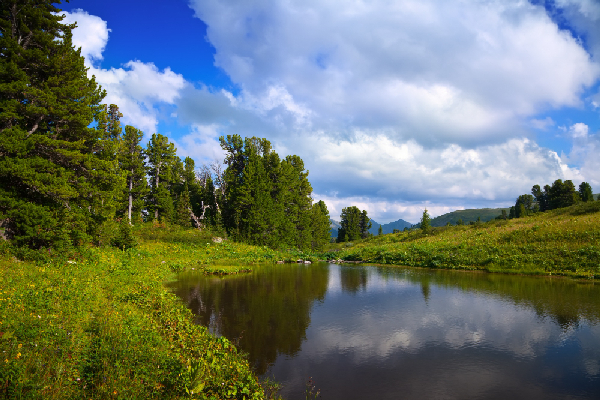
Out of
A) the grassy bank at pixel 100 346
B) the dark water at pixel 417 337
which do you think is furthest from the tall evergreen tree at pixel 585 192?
the grassy bank at pixel 100 346

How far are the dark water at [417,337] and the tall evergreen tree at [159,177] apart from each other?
124 feet

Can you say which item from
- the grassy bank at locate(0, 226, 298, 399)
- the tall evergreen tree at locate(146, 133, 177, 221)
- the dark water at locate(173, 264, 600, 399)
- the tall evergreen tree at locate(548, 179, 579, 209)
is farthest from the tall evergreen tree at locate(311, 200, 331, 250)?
the tall evergreen tree at locate(548, 179, 579, 209)

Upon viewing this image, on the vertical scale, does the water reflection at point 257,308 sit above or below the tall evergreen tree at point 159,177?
below

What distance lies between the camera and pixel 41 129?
1964 centimetres

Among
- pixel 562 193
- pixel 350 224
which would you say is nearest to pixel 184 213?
pixel 350 224

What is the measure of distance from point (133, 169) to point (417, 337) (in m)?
51.4

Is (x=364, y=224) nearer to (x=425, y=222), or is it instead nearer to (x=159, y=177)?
(x=425, y=222)

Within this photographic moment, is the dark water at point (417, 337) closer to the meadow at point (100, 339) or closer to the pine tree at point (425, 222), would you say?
the meadow at point (100, 339)

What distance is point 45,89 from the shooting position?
61.5ft

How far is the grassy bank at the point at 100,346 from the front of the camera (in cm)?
577

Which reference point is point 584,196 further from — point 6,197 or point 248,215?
point 6,197

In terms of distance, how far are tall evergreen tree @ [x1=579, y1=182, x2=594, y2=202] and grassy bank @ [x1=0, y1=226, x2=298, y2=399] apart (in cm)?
10592

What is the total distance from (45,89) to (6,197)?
6.99 meters

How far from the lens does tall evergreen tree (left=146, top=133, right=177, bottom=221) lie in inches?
2192
